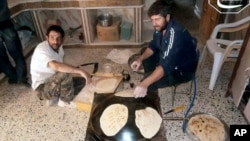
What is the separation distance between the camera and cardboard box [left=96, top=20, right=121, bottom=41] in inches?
104

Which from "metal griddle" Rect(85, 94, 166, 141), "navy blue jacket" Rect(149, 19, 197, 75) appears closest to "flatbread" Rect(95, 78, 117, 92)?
A: "metal griddle" Rect(85, 94, 166, 141)

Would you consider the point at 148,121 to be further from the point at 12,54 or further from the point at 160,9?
the point at 12,54

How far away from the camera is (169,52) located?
133cm

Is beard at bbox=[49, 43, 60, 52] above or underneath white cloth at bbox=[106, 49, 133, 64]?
above

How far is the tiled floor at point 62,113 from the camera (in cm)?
162

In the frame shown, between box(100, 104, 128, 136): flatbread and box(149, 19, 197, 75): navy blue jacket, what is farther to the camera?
box(149, 19, 197, 75): navy blue jacket

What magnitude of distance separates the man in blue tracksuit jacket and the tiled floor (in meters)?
0.44

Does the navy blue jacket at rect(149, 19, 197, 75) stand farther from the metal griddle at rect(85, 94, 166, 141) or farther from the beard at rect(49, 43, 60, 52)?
the beard at rect(49, 43, 60, 52)

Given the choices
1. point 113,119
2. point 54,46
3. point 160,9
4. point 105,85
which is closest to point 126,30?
point 105,85

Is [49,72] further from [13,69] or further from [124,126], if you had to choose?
[124,126]

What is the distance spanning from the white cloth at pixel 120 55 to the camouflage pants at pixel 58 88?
85 cm

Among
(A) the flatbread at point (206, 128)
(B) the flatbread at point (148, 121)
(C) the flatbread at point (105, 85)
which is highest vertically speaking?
(B) the flatbread at point (148, 121)

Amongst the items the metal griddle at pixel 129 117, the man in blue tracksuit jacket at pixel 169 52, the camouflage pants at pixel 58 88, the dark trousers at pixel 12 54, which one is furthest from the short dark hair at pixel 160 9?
the dark trousers at pixel 12 54

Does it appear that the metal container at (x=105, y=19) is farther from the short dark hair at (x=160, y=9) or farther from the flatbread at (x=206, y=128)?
the flatbread at (x=206, y=128)
